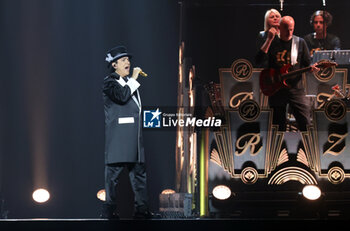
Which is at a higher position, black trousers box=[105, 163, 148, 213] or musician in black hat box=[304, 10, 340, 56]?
musician in black hat box=[304, 10, 340, 56]

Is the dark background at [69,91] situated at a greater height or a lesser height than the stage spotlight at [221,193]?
greater

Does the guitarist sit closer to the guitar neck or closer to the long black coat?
the guitar neck

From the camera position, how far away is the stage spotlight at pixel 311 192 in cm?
626

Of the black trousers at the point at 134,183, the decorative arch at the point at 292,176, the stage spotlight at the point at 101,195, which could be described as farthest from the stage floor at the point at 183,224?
the stage spotlight at the point at 101,195

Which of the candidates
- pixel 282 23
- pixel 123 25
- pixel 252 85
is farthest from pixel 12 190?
pixel 282 23

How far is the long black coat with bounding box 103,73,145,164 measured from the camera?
623 centimetres

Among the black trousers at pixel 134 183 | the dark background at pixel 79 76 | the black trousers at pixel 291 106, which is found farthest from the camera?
the dark background at pixel 79 76

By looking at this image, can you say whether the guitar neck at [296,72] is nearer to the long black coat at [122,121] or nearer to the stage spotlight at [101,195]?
the long black coat at [122,121]

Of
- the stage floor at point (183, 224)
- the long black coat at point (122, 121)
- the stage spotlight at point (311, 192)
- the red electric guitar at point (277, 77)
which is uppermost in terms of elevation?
the red electric guitar at point (277, 77)

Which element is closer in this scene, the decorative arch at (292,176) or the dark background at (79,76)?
the decorative arch at (292,176)

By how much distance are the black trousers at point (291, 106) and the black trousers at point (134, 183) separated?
4.59 feet

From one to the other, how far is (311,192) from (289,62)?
50.5 inches

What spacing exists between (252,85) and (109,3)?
166cm

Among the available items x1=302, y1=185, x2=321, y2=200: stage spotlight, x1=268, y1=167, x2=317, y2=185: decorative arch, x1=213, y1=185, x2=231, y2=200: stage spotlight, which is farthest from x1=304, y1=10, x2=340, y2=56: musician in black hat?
x1=213, y1=185, x2=231, y2=200: stage spotlight
